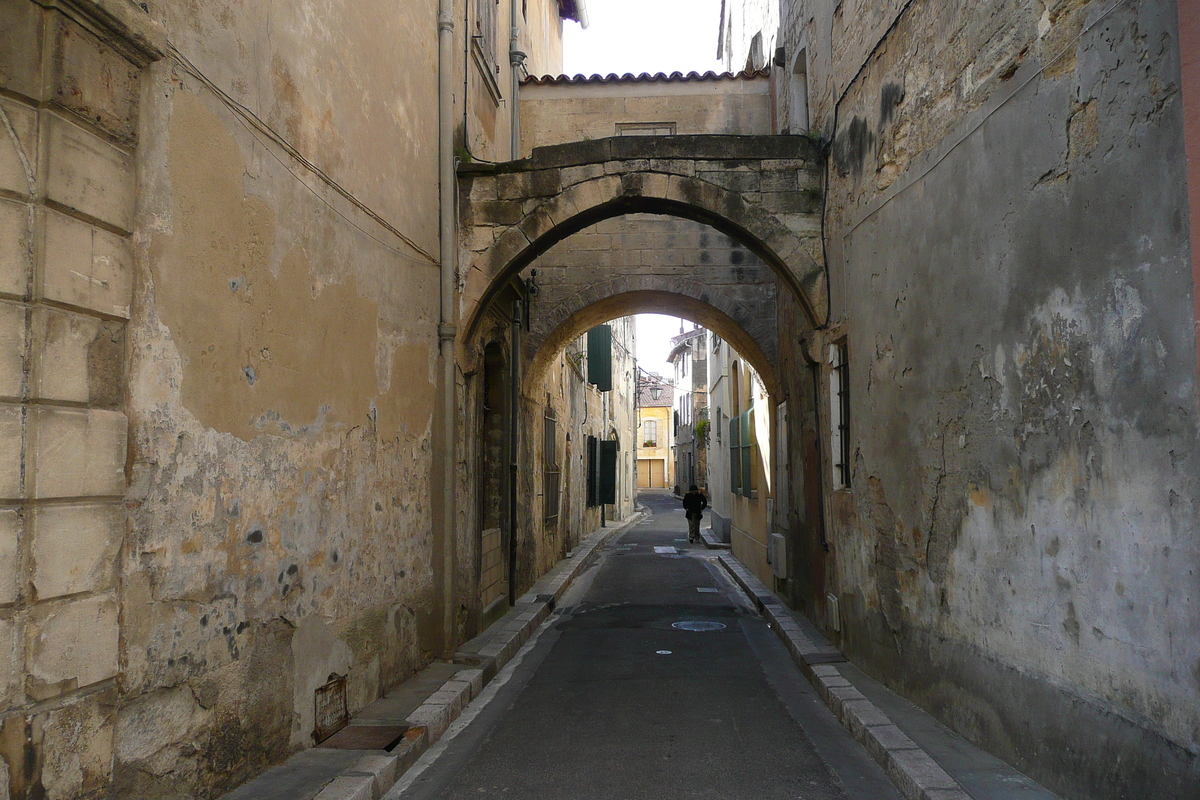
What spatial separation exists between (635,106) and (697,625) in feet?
23.5

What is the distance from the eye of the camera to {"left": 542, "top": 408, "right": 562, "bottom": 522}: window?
13.6 metres

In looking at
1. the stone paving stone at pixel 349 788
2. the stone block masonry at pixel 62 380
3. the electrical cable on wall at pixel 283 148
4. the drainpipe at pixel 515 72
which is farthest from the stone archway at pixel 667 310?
the stone block masonry at pixel 62 380

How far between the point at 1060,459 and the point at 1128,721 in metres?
1.07

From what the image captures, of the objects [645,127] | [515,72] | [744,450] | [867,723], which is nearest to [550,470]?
[744,450]

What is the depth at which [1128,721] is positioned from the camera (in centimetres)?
330

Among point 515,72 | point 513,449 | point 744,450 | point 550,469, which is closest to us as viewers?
point 513,449

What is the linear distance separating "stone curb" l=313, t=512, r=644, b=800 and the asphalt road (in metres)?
→ 0.11

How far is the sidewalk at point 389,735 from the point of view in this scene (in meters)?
4.01

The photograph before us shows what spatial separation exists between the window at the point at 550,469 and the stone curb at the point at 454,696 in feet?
5.50

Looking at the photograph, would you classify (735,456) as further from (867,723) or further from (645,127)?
(867,723)

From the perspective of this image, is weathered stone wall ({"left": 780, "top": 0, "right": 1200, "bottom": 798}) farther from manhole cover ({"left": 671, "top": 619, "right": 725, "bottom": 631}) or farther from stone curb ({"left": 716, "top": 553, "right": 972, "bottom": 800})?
manhole cover ({"left": 671, "top": 619, "right": 725, "bottom": 631})

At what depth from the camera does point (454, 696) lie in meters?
5.85

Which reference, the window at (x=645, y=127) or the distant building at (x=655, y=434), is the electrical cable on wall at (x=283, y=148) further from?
the distant building at (x=655, y=434)

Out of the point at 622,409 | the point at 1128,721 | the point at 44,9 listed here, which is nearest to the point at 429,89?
the point at 44,9
